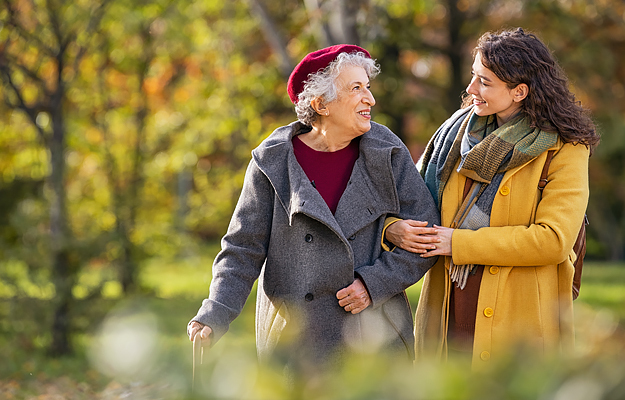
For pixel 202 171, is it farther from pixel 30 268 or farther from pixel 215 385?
pixel 215 385

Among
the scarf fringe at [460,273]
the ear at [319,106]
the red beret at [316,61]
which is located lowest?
the scarf fringe at [460,273]

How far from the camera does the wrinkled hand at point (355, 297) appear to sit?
2.72m

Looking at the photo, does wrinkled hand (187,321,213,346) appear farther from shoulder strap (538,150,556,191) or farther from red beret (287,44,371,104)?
shoulder strap (538,150,556,191)

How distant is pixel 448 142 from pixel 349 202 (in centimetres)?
52

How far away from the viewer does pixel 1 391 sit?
5.56m

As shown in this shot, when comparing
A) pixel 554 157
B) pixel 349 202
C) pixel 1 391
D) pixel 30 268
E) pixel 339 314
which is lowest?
pixel 1 391

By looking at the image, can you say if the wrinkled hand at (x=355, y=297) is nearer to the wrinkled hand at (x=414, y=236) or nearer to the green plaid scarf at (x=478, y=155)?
the wrinkled hand at (x=414, y=236)

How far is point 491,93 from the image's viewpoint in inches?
107

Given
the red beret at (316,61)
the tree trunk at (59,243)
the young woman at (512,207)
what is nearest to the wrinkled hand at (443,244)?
the young woman at (512,207)

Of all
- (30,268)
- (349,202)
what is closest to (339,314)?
(349,202)

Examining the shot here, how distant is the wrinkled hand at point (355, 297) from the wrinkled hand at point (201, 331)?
0.52 metres

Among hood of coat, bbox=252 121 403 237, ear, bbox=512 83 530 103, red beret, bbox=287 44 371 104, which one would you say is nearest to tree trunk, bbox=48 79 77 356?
hood of coat, bbox=252 121 403 237

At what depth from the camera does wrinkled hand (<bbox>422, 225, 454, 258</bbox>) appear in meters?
2.73

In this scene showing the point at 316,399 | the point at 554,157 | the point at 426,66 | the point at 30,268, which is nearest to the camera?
the point at 316,399
